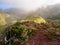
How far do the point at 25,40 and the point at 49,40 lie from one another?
4.58m

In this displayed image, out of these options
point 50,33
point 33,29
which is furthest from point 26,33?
point 50,33

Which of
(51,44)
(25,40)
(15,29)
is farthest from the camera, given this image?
(15,29)

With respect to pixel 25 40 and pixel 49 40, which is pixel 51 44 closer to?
pixel 49 40

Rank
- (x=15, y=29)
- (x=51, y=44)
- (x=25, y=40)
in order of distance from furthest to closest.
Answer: (x=15, y=29)
(x=25, y=40)
(x=51, y=44)

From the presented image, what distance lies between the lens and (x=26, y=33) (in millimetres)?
39531

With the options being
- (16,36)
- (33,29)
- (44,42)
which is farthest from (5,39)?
(44,42)

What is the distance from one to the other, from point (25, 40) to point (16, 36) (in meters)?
2.49

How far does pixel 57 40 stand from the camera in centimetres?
3553

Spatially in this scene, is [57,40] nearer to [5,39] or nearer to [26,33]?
[26,33]

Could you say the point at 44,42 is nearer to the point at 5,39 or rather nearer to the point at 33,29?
the point at 33,29

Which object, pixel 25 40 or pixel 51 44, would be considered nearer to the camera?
pixel 51 44

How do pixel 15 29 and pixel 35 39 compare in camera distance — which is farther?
pixel 15 29

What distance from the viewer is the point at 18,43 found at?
3759 cm

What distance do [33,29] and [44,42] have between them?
574cm
